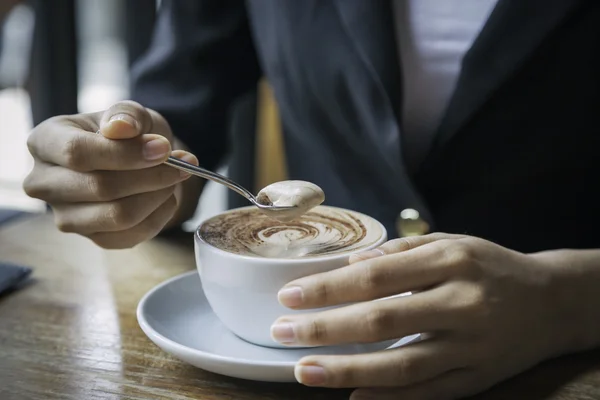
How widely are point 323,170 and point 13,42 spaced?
1239 millimetres

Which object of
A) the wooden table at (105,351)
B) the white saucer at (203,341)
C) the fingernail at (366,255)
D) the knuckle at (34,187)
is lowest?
the wooden table at (105,351)

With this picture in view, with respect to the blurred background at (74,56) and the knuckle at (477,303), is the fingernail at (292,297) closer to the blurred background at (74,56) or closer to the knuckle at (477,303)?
the knuckle at (477,303)

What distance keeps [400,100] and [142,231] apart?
439mm

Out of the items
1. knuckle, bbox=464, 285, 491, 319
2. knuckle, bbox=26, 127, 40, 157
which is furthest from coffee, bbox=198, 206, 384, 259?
knuckle, bbox=26, 127, 40, 157

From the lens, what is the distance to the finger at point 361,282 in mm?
588

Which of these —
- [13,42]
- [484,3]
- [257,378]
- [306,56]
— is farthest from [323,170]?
[13,42]

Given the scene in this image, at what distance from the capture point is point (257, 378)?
598 millimetres

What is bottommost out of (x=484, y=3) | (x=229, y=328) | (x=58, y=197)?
(x=229, y=328)

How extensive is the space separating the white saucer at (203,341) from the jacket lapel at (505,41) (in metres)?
0.45

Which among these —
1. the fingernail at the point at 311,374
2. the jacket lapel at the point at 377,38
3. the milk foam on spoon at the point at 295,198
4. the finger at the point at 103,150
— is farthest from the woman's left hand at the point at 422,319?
the jacket lapel at the point at 377,38

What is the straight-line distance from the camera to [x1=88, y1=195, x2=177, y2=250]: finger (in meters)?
0.83

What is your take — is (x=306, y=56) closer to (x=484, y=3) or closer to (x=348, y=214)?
(x=484, y=3)

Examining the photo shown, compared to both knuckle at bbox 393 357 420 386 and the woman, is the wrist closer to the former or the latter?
the woman

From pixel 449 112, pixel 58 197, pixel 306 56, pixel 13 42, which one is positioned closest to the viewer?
pixel 58 197
